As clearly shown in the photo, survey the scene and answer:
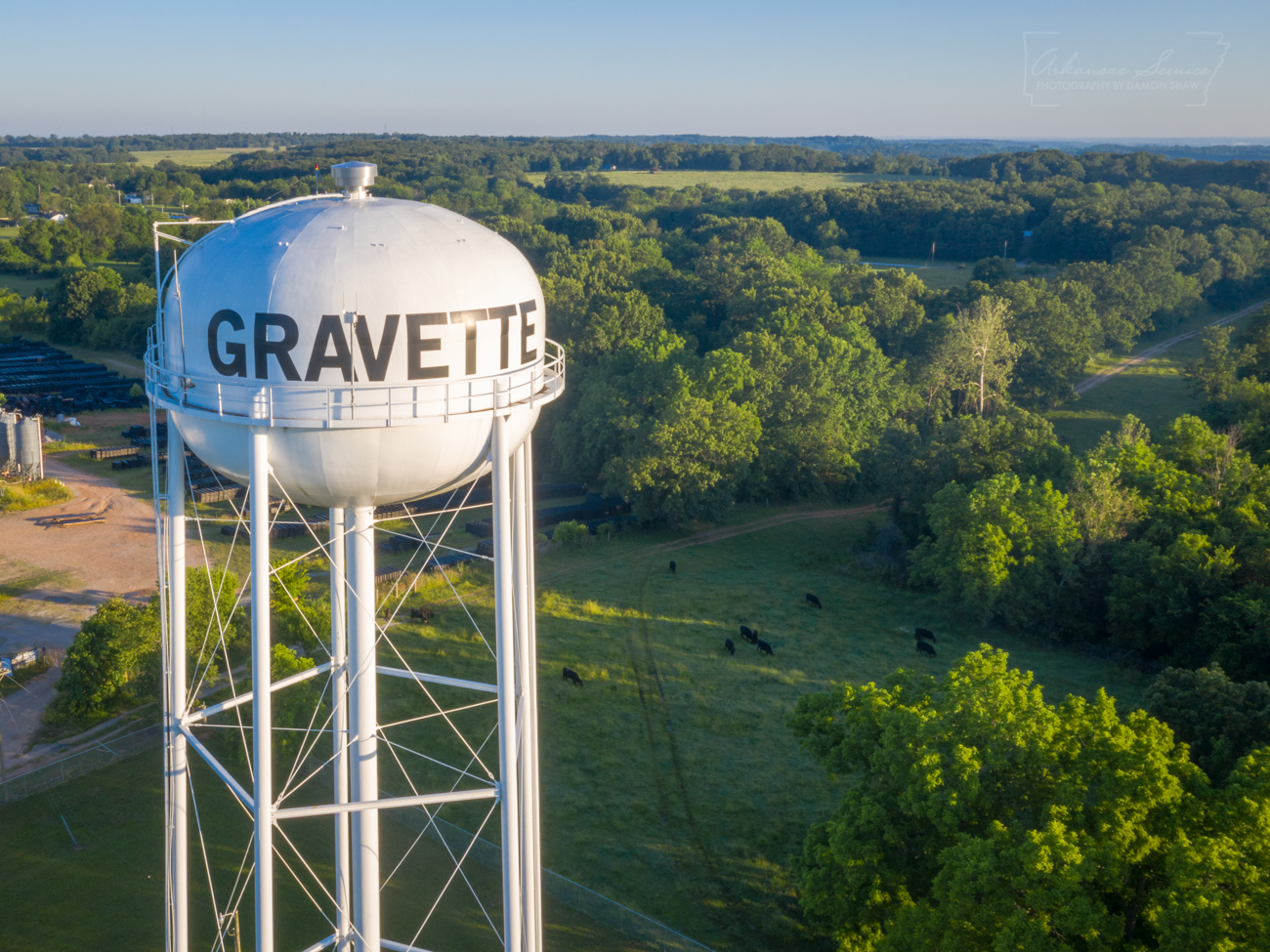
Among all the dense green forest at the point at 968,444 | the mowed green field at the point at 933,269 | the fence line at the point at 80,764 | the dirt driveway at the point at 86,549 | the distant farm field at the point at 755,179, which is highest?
the distant farm field at the point at 755,179

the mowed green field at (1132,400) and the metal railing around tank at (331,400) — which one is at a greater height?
the metal railing around tank at (331,400)

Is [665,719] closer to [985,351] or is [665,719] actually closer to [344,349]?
[344,349]

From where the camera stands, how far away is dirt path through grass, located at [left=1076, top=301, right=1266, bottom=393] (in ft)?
251

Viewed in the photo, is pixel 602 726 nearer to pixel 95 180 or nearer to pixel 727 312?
pixel 727 312

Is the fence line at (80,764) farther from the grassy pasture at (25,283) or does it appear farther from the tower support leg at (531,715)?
the grassy pasture at (25,283)

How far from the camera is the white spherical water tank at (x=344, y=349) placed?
13.9m

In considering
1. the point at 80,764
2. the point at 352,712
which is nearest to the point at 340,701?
the point at 352,712

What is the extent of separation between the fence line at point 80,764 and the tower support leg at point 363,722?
1477cm

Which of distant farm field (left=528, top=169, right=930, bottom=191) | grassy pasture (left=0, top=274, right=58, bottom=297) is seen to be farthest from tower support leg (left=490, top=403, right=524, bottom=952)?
distant farm field (left=528, top=169, right=930, bottom=191)

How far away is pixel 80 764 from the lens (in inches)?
1116

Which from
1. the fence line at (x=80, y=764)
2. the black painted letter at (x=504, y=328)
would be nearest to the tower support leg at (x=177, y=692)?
the black painted letter at (x=504, y=328)

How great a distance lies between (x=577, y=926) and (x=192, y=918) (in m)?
8.55

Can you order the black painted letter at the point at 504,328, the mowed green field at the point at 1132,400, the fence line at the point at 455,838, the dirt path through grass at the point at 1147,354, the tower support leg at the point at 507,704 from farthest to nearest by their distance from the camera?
the dirt path through grass at the point at 1147,354, the mowed green field at the point at 1132,400, the fence line at the point at 455,838, the black painted letter at the point at 504,328, the tower support leg at the point at 507,704

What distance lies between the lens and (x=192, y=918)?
2302 cm
